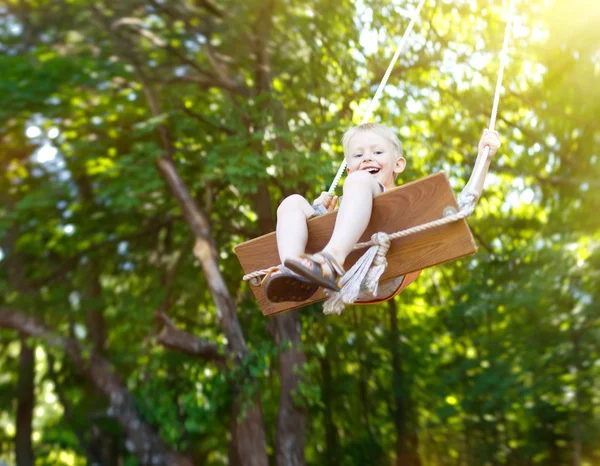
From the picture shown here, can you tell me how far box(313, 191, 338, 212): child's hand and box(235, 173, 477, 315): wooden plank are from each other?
0.35 meters

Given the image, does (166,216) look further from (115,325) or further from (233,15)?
(233,15)

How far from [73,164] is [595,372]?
6805 millimetres

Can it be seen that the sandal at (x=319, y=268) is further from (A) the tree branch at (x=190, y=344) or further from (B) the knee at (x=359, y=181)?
(A) the tree branch at (x=190, y=344)

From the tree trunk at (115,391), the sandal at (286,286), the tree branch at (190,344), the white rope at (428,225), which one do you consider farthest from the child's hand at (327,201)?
the tree trunk at (115,391)

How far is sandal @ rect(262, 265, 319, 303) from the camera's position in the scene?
2.93 metres

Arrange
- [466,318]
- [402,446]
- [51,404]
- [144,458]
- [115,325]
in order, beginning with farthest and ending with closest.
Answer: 1. [51,404]
2. [402,446]
3. [115,325]
4. [466,318]
5. [144,458]

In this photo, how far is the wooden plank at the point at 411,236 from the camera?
293cm

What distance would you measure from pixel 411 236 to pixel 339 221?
0.30 metres

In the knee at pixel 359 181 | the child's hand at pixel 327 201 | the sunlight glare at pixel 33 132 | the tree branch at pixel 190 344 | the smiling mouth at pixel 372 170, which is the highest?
the sunlight glare at pixel 33 132

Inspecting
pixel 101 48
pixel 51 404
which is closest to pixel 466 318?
pixel 101 48

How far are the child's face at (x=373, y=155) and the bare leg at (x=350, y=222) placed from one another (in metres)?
0.37

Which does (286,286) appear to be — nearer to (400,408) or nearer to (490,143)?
(490,143)

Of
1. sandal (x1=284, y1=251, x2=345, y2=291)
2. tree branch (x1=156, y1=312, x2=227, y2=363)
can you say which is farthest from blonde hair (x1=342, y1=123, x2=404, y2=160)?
tree branch (x1=156, y1=312, x2=227, y2=363)

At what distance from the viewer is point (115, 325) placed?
1057cm
